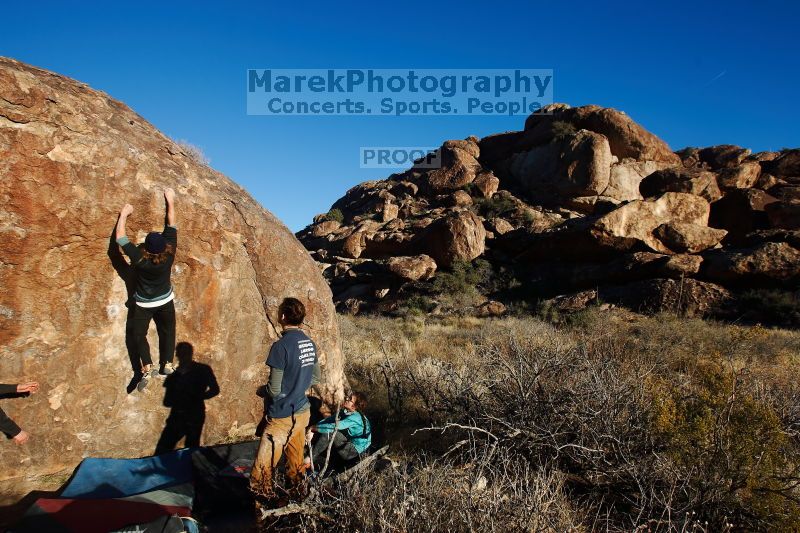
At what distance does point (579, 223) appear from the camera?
16969 mm

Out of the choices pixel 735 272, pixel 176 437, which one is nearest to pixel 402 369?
pixel 176 437

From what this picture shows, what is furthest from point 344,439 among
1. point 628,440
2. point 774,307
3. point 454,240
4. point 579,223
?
point 454,240

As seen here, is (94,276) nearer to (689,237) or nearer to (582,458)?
(582,458)

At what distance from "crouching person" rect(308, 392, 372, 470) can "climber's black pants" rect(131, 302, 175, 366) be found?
1.61m

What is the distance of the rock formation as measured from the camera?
13258 millimetres

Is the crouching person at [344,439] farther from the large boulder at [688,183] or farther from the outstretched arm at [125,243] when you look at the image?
the large boulder at [688,183]

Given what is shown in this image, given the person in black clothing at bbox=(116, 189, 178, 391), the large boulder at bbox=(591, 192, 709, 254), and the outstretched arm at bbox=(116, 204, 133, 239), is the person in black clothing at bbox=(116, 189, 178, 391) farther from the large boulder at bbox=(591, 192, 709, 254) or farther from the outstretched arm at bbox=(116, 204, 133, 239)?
the large boulder at bbox=(591, 192, 709, 254)

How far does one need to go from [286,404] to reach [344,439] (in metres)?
1.09

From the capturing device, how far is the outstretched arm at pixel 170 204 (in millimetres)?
4164

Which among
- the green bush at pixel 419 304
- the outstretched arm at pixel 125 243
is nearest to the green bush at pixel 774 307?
the green bush at pixel 419 304

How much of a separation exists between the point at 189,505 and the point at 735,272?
14.6m

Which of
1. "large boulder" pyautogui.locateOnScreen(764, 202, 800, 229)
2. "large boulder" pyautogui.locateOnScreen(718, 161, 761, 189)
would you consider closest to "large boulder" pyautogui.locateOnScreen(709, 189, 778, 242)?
"large boulder" pyautogui.locateOnScreen(764, 202, 800, 229)

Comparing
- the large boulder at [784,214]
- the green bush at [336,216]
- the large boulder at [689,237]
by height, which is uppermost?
the green bush at [336,216]

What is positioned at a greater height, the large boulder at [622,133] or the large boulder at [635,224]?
the large boulder at [622,133]
